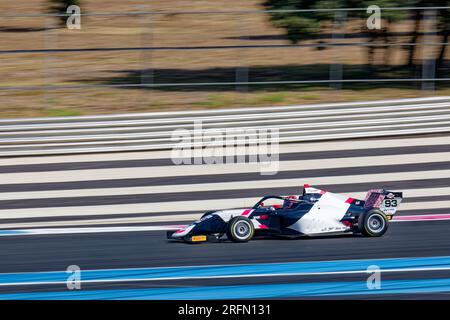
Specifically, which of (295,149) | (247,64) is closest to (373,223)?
(295,149)

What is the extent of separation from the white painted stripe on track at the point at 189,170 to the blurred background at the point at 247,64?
196 cm

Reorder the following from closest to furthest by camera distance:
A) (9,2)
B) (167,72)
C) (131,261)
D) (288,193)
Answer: (131,261) → (288,193) → (167,72) → (9,2)

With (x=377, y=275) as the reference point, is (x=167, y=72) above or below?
above

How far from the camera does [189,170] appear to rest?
13.4m

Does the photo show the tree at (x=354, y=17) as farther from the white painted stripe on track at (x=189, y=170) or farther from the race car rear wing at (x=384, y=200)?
the race car rear wing at (x=384, y=200)

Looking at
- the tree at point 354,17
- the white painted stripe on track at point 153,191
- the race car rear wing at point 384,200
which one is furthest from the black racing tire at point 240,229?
the tree at point 354,17

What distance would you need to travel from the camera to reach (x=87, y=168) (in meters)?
13.6

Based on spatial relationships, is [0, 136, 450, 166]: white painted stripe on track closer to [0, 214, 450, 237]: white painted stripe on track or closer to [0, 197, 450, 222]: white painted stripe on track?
[0, 197, 450, 222]: white painted stripe on track

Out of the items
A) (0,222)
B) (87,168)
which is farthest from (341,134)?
(0,222)

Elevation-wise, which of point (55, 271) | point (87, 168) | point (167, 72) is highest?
point (167, 72)

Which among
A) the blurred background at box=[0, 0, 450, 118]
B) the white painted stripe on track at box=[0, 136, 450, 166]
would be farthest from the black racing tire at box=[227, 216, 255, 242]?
the blurred background at box=[0, 0, 450, 118]

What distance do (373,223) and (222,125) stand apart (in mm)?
4648

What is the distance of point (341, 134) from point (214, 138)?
7.12ft

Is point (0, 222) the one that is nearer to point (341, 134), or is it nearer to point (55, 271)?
point (55, 271)
